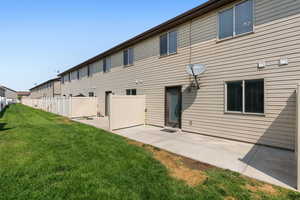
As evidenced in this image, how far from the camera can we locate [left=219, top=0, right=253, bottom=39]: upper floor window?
5484 millimetres

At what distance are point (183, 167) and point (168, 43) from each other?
6654mm

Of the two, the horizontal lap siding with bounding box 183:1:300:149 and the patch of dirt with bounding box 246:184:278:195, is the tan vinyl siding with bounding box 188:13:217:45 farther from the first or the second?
the patch of dirt with bounding box 246:184:278:195

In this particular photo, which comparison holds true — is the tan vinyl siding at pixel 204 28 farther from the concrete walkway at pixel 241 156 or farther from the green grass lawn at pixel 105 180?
the green grass lawn at pixel 105 180

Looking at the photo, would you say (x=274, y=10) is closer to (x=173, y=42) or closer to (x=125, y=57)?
(x=173, y=42)

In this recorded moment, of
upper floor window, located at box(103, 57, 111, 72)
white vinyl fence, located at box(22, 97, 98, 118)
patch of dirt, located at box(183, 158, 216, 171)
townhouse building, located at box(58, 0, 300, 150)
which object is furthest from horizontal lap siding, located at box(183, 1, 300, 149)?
white vinyl fence, located at box(22, 97, 98, 118)

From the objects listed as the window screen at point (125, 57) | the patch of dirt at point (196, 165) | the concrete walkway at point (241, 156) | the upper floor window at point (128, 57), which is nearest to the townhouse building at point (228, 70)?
the concrete walkway at point (241, 156)

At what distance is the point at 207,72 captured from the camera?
260 inches

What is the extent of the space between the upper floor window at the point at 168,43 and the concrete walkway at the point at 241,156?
4817 mm

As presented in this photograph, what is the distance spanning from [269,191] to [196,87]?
190 inches

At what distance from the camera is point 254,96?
5.34 meters

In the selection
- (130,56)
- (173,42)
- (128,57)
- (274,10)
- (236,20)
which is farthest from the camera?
(128,57)

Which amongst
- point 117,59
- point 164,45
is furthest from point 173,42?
point 117,59

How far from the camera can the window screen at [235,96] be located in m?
5.66

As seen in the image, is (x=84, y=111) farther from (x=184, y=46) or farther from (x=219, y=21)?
(x=219, y=21)
